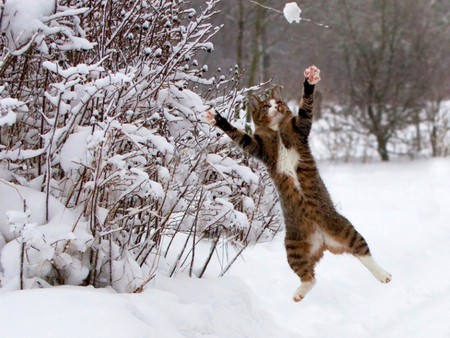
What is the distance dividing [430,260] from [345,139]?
34.6 ft

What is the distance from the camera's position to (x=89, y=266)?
3.75 metres

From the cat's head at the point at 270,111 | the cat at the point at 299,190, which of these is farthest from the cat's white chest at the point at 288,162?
the cat's head at the point at 270,111

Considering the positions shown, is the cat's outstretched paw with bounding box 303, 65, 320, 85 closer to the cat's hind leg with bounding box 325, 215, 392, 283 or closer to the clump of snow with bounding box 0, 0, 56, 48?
the cat's hind leg with bounding box 325, 215, 392, 283

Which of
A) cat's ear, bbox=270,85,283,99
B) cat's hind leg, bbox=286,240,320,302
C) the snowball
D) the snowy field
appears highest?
the snowball

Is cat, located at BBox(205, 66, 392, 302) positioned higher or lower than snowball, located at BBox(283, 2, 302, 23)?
lower

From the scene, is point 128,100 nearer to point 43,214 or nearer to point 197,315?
point 43,214

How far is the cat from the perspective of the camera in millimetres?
3732

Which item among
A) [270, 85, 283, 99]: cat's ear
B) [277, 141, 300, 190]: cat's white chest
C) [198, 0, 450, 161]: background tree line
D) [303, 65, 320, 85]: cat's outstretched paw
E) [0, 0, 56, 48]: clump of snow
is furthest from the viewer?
[198, 0, 450, 161]: background tree line

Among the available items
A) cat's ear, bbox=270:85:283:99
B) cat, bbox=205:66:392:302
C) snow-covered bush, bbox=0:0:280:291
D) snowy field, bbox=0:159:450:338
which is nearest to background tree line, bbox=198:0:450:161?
snowy field, bbox=0:159:450:338

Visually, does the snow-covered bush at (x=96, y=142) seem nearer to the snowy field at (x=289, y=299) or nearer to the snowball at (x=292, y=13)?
the snowy field at (x=289, y=299)

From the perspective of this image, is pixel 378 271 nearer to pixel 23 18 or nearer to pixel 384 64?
pixel 23 18

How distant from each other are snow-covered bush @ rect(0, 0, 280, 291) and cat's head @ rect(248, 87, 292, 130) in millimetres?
469

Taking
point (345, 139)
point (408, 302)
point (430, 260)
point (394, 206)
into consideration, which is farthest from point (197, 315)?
point (345, 139)

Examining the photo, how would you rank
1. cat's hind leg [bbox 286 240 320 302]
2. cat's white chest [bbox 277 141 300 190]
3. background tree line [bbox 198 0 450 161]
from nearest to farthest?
cat's white chest [bbox 277 141 300 190], cat's hind leg [bbox 286 240 320 302], background tree line [bbox 198 0 450 161]
